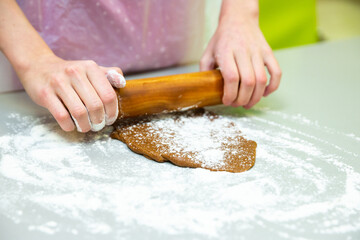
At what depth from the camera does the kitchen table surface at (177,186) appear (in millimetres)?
751

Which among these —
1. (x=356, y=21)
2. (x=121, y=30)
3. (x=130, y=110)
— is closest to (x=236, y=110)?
(x=130, y=110)

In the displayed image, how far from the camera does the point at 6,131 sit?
1.08 metres

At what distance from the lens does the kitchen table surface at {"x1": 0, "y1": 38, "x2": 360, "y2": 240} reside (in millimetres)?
751

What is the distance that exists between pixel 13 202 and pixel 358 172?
0.80 m

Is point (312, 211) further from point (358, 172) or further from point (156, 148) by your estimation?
point (156, 148)

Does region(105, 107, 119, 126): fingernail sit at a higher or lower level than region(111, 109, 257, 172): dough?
higher

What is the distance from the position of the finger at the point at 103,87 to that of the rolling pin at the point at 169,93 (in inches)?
2.3

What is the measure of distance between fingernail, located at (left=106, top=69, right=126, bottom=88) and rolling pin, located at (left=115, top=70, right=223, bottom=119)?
32 millimetres

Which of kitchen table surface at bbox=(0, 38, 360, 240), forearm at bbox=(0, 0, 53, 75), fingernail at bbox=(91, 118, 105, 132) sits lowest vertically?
kitchen table surface at bbox=(0, 38, 360, 240)

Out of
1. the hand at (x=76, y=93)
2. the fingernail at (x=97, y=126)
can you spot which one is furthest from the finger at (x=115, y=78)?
the fingernail at (x=97, y=126)

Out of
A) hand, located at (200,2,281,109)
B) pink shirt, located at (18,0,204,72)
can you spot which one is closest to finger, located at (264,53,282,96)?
hand, located at (200,2,281,109)

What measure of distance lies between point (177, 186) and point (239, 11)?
0.73m

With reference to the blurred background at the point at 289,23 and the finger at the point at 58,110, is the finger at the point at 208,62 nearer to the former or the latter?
the finger at the point at 58,110

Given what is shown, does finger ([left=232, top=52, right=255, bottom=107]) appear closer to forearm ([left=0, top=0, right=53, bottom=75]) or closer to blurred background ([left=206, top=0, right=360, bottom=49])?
forearm ([left=0, top=0, right=53, bottom=75])
